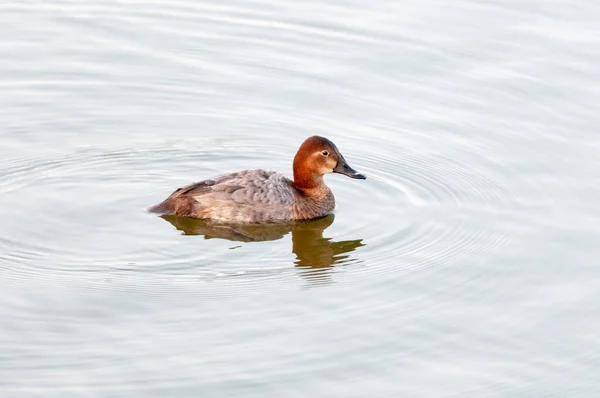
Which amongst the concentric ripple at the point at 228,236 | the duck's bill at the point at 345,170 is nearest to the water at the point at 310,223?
the concentric ripple at the point at 228,236

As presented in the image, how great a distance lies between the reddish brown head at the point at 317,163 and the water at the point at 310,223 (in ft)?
1.16

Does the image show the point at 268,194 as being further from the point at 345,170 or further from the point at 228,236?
→ the point at 345,170

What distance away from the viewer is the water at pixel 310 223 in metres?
8.80

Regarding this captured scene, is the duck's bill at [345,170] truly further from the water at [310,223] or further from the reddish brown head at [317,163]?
the water at [310,223]

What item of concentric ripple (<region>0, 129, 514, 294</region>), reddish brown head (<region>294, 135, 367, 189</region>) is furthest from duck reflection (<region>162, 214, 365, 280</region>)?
reddish brown head (<region>294, 135, 367, 189</region>)

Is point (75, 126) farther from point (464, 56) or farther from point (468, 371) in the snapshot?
point (468, 371)

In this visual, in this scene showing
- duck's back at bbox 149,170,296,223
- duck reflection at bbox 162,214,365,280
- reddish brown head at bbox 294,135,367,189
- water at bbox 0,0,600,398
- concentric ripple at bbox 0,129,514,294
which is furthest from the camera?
reddish brown head at bbox 294,135,367,189

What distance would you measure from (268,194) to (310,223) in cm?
51

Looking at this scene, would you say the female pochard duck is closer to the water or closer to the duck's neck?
the duck's neck

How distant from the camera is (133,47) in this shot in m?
15.2

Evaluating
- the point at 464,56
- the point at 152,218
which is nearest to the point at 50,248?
the point at 152,218

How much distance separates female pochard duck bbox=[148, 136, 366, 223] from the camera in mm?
11789

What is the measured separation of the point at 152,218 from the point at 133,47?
412 cm

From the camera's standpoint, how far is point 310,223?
12.0 meters
